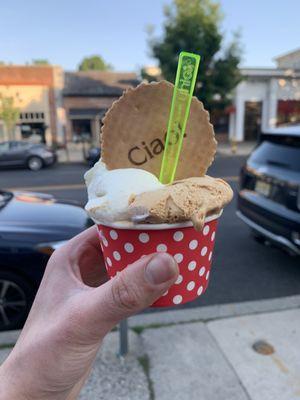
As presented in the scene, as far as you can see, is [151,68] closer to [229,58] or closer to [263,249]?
[229,58]

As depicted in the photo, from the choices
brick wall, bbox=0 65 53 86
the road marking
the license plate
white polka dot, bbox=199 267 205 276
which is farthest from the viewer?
brick wall, bbox=0 65 53 86

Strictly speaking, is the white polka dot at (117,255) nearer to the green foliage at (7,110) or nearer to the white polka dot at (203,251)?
the white polka dot at (203,251)

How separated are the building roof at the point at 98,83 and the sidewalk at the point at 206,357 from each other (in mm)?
24567

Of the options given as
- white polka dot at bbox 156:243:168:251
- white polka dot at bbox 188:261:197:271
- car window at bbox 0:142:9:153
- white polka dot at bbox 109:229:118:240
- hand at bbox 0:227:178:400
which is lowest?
car window at bbox 0:142:9:153

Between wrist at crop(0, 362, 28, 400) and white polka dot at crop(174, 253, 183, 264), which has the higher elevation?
white polka dot at crop(174, 253, 183, 264)

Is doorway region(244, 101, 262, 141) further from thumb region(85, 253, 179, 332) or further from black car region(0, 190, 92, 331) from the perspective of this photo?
thumb region(85, 253, 179, 332)

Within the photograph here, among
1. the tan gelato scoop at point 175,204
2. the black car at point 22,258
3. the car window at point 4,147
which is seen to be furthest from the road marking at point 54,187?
the tan gelato scoop at point 175,204

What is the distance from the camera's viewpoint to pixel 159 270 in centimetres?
111

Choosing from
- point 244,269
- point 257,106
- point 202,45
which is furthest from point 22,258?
point 257,106

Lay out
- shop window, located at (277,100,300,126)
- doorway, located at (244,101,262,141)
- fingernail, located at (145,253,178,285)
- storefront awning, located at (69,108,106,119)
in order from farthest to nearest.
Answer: storefront awning, located at (69,108,106,119)
doorway, located at (244,101,262,141)
shop window, located at (277,100,300,126)
fingernail, located at (145,253,178,285)

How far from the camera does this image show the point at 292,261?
4.69 metres

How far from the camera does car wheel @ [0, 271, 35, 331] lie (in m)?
3.19

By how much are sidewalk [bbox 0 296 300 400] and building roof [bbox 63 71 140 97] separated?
2457cm

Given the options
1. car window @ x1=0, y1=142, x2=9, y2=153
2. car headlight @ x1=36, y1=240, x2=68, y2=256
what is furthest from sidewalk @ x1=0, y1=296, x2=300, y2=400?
car window @ x1=0, y1=142, x2=9, y2=153
